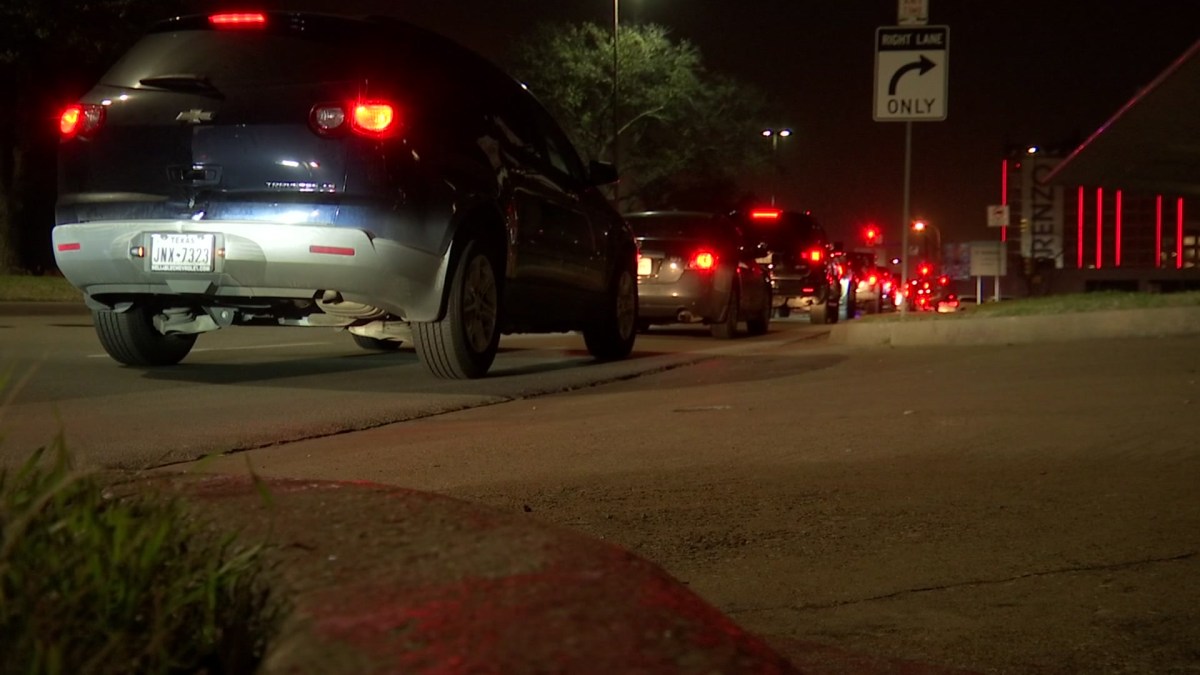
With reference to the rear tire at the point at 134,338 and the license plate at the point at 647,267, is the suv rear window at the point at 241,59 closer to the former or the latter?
the rear tire at the point at 134,338

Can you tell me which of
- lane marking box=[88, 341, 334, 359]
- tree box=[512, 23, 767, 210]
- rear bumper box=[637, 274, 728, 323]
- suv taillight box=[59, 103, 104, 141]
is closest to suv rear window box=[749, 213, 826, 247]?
rear bumper box=[637, 274, 728, 323]

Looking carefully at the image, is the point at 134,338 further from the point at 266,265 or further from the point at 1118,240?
the point at 1118,240

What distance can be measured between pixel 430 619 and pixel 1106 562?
2.81 m

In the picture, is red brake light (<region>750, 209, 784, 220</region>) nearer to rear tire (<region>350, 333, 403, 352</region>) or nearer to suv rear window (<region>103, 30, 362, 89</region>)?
rear tire (<region>350, 333, 403, 352</region>)

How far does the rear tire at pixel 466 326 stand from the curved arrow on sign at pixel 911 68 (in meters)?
7.04

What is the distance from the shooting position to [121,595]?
2.37m

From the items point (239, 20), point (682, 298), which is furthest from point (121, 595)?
point (682, 298)

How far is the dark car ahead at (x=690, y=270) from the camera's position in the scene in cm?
1638

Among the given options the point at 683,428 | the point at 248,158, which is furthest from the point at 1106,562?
the point at 248,158

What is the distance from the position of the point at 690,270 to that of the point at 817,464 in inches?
403

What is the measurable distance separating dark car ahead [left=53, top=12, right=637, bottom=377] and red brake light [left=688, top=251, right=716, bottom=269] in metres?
7.20

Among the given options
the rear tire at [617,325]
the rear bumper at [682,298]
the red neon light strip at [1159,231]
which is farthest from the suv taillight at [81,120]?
the red neon light strip at [1159,231]

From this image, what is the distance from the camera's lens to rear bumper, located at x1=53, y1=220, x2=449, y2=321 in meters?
8.02

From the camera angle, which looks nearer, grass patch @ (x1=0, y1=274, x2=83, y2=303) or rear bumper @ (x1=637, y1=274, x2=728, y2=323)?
rear bumper @ (x1=637, y1=274, x2=728, y2=323)
